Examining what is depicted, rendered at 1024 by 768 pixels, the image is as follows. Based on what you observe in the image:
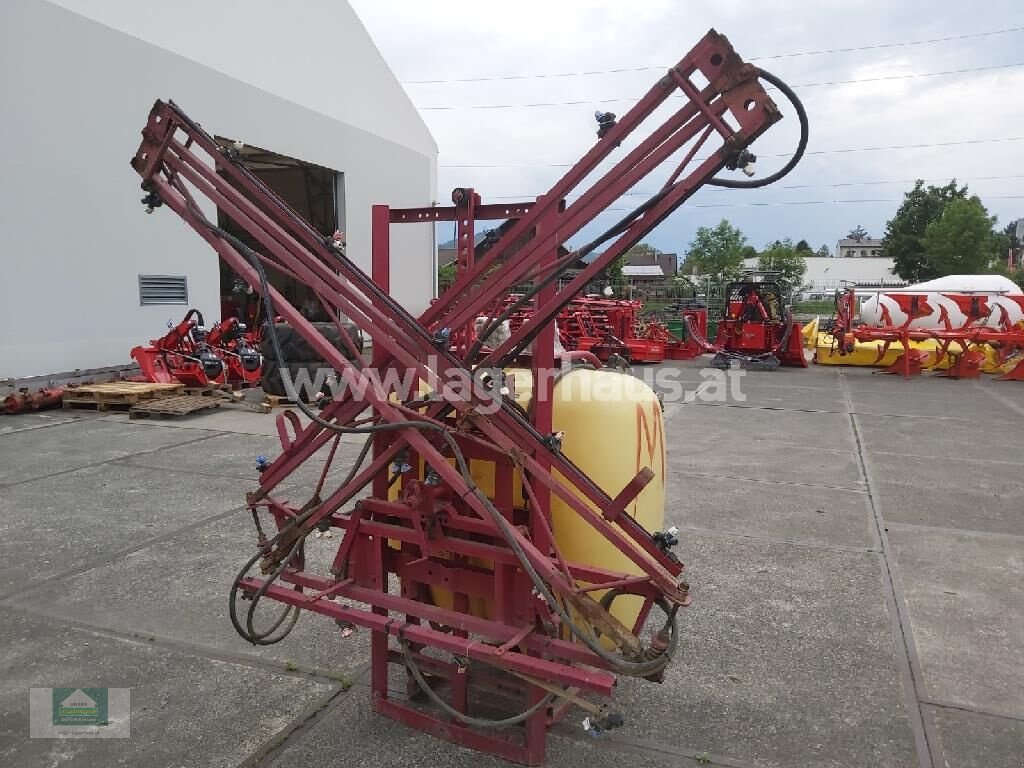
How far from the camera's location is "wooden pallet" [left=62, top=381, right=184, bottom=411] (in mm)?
9055

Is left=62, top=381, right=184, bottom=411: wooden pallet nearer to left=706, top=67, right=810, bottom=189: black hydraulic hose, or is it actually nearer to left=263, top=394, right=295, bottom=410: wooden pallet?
left=263, top=394, right=295, bottom=410: wooden pallet

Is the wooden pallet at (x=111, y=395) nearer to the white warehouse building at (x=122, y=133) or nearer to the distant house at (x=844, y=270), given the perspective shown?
the white warehouse building at (x=122, y=133)

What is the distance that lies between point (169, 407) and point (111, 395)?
0.95 meters

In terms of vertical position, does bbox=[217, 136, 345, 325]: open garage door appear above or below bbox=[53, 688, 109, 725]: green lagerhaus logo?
above

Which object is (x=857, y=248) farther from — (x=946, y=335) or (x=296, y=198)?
(x=296, y=198)

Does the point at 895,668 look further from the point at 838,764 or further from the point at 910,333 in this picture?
the point at 910,333

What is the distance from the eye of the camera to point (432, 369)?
246cm

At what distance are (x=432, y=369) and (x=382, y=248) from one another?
26.0 inches


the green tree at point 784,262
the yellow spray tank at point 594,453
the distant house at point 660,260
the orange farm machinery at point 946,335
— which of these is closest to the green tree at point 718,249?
the green tree at point 784,262

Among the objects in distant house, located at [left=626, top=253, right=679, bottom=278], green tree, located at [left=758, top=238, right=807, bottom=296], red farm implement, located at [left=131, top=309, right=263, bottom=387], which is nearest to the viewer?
red farm implement, located at [left=131, top=309, right=263, bottom=387]

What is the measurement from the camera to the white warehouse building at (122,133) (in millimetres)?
9219

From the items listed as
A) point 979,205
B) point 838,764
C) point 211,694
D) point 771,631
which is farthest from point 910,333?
point 979,205

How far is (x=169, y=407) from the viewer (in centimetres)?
874

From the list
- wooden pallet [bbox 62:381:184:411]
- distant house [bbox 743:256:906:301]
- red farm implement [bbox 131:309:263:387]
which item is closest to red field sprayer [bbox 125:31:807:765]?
wooden pallet [bbox 62:381:184:411]
